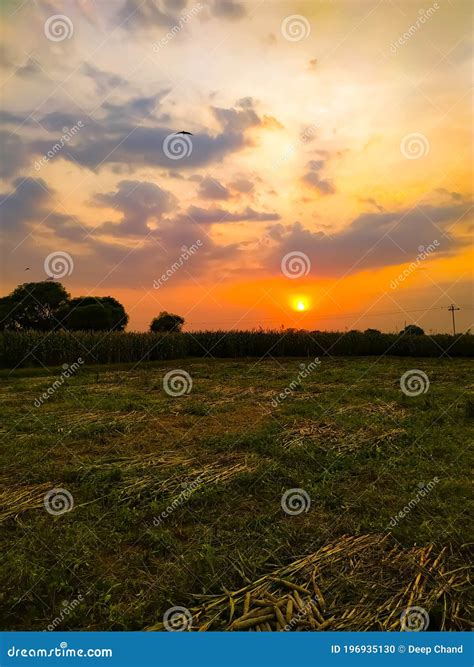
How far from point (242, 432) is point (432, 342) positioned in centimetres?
2660

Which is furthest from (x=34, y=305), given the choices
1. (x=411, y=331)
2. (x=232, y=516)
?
(x=232, y=516)

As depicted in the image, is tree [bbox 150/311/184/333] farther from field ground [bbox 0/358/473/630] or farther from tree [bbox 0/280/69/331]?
field ground [bbox 0/358/473/630]

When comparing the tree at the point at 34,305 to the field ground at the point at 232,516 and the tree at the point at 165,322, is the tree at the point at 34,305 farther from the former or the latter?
the field ground at the point at 232,516

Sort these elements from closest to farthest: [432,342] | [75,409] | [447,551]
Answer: [447,551] < [75,409] < [432,342]

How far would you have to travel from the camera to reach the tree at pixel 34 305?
2025 inches

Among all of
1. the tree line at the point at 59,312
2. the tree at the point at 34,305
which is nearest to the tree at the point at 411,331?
the tree line at the point at 59,312

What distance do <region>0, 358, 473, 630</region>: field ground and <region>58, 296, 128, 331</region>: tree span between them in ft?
115

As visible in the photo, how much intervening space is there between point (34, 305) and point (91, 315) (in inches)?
425

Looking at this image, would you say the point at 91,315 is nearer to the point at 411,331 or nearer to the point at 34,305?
the point at 34,305

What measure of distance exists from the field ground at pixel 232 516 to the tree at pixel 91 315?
115 feet

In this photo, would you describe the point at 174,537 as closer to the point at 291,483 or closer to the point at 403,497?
the point at 291,483

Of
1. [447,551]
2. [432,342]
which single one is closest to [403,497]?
[447,551]

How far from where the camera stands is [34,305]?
53406mm

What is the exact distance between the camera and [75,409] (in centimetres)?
1284
